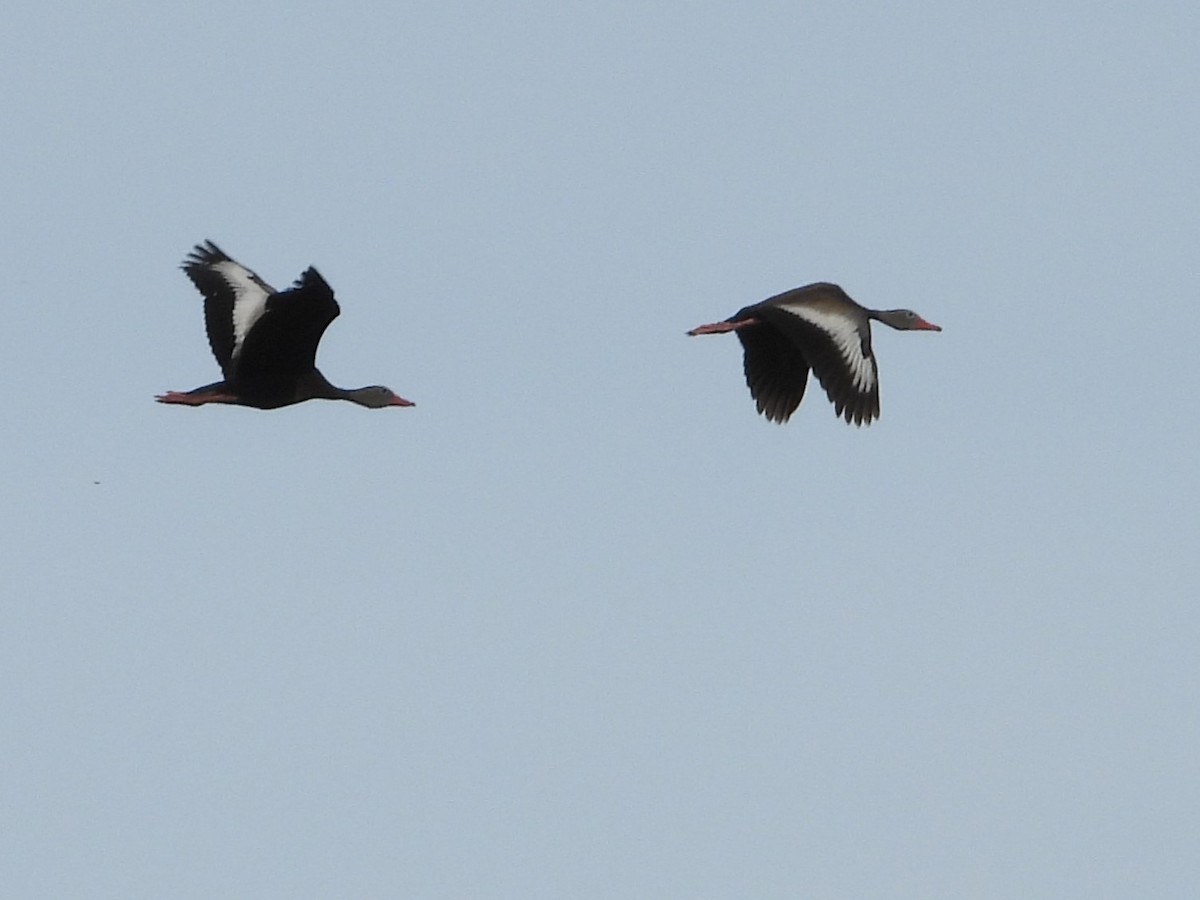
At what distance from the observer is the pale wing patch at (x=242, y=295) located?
2100 centimetres

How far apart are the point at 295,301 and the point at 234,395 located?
2191 mm

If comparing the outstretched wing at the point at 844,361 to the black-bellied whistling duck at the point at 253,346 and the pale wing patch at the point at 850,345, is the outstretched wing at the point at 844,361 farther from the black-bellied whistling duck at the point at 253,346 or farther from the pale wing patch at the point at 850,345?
the black-bellied whistling duck at the point at 253,346

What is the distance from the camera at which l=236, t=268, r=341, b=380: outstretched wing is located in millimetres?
18766

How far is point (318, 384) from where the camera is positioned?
21.4m

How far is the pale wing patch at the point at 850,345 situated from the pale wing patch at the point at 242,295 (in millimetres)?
4133

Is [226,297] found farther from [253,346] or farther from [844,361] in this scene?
[844,361]

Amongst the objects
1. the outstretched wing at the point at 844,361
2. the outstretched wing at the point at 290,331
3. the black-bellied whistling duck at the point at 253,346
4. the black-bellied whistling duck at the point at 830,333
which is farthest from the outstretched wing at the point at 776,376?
the outstretched wing at the point at 290,331

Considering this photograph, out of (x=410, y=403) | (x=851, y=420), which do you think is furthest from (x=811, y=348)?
(x=410, y=403)

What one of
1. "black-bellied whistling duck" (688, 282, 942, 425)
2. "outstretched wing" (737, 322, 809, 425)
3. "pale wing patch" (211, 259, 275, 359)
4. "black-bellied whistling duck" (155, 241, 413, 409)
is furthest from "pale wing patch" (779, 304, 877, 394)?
"pale wing patch" (211, 259, 275, 359)

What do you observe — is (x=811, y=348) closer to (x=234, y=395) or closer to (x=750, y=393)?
(x=750, y=393)

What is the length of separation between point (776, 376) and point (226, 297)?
4.48 meters

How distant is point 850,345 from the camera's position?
21078mm

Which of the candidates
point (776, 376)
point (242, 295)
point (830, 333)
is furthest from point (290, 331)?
point (776, 376)

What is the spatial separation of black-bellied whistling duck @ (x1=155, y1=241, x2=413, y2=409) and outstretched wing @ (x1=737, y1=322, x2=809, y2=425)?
289cm
